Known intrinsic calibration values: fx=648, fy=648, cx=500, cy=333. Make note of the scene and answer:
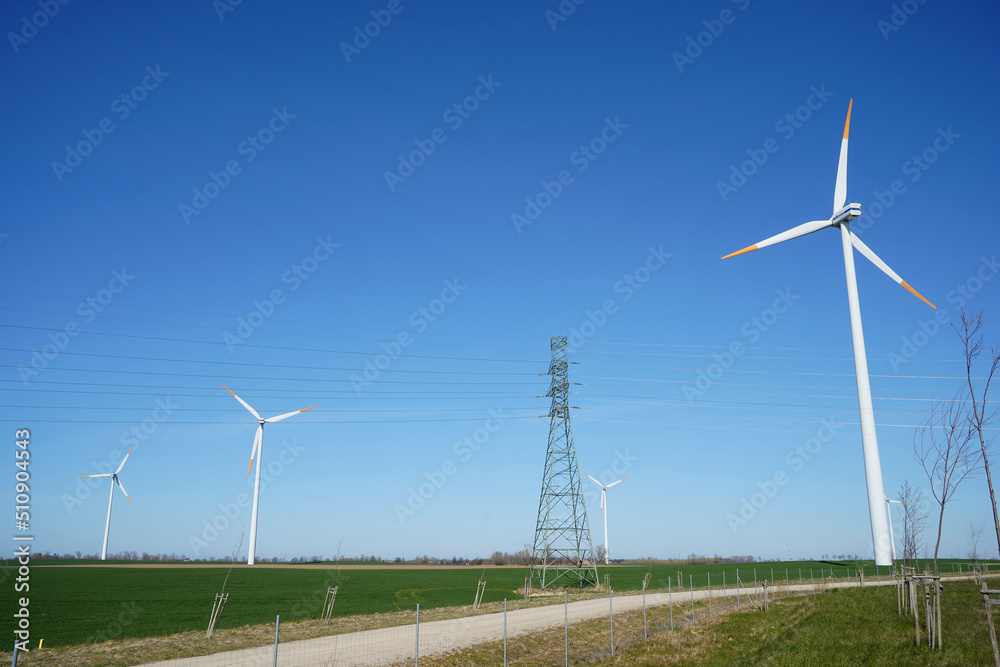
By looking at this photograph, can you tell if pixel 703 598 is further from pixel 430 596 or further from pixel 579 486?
pixel 430 596

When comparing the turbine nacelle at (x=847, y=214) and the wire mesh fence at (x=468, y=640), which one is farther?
the turbine nacelle at (x=847, y=214)

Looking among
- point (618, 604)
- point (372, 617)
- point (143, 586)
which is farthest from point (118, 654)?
point (143, 586)

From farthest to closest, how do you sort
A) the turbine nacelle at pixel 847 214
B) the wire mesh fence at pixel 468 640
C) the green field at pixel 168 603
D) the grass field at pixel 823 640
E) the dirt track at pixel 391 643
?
the turbine nacelle at pixel 847 214, the green field at pixel 168 603, the wire mesh fence at pixel 468 640, the dirt track at pixel 391 643, the grass field at pixel 823 640

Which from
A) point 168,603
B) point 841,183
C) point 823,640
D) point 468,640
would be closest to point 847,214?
point 841,183

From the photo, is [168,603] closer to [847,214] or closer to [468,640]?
[468,640]

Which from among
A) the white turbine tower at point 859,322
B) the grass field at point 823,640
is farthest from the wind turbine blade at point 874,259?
the grass field at point 823,640

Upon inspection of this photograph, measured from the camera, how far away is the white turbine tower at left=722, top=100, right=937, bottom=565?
115 feet

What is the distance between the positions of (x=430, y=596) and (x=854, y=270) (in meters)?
42.2

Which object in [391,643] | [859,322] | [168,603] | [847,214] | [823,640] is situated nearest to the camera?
[823,640]

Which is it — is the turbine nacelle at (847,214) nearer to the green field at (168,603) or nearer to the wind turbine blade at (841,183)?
the wind turbine blade at (841,183)

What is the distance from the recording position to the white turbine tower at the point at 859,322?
35.1 m

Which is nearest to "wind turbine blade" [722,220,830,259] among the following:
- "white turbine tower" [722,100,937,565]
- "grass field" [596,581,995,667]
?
"white turbine tower" [722,100,937,565]

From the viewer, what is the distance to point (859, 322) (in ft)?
127

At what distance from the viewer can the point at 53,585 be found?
202 ft
